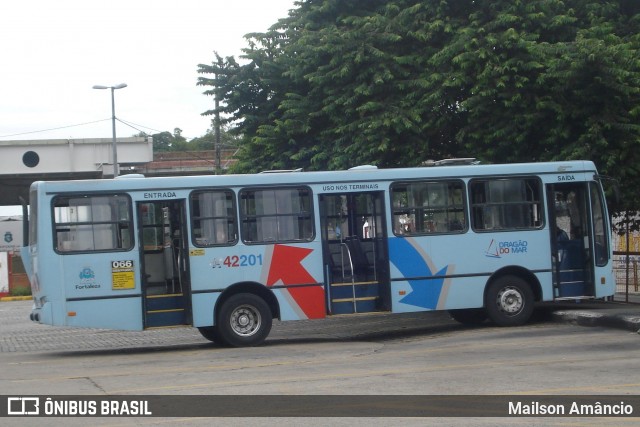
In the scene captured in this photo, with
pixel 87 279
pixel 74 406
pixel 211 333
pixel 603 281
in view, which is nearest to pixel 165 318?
pixel 211 333

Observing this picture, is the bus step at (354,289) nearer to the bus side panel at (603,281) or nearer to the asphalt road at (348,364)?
the asphalt road at (348,364)

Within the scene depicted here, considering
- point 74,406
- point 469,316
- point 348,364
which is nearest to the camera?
point 74,406

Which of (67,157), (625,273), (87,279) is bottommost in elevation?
(625,273)

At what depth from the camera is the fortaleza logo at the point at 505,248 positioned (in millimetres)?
17391

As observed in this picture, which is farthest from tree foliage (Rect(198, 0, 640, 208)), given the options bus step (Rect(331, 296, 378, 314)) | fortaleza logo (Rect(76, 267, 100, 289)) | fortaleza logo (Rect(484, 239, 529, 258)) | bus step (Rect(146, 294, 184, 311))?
fortaleza logo (Rect(76, 267, 100, 289))

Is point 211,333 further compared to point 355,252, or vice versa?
point 355,252

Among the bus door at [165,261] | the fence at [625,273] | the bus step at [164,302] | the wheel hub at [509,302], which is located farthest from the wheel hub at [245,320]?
the fence at [625,273]

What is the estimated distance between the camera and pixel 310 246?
16.4m

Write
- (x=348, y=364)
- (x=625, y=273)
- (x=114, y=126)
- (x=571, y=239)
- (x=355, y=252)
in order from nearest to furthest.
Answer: (x=348, y=364)
(x=355, y=252)
(x=571, y=239)
(x=625, y=273)
(x=114, y=126)

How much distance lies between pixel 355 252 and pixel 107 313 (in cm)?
439

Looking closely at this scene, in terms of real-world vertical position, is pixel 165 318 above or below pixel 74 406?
above

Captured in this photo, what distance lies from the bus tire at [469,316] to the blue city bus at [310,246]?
0.46m

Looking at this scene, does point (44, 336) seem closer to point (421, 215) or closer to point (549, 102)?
point (421, 215)

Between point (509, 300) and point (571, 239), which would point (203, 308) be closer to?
point (509, 300)
